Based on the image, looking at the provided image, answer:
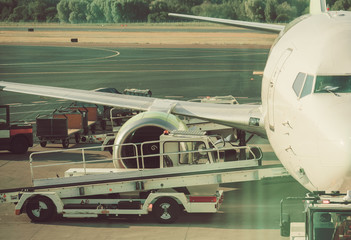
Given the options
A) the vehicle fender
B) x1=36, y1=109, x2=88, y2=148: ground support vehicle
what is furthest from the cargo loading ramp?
x1=36, y1=109, x2=88, y2=148: ground support vehicle

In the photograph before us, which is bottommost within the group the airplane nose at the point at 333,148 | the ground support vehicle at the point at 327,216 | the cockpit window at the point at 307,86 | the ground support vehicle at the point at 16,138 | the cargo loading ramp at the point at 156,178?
the ground support vehicle at the point at 16,138

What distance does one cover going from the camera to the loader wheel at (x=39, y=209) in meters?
14.6

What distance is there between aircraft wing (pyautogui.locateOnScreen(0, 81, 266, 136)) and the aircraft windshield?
4949mm

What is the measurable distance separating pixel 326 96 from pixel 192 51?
69329 mm

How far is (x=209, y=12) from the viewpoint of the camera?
51.8m

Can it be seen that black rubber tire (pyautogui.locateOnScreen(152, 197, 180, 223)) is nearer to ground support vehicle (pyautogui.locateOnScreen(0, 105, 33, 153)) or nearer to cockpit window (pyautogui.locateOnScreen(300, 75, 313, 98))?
cockpit window (pyautogui.locateOnScreen(300, 75, 313, 98))

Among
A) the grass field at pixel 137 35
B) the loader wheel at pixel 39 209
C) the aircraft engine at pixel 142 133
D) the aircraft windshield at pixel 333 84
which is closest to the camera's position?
the aircraft windshield at pixel 333 84

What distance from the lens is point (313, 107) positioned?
10.5 metres

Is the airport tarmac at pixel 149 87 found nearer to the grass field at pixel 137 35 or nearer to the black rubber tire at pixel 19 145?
the black rubber tire at pixel 19 145

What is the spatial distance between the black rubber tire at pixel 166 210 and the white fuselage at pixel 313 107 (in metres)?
2.88

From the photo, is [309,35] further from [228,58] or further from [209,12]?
[228,58]

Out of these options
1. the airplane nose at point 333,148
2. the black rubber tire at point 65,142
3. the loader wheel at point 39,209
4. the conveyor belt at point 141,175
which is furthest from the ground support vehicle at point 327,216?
the black rubber tire at point 65,142

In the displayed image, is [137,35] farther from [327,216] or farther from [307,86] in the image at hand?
[327,216]

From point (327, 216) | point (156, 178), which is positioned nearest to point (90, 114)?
point (156, 178)
